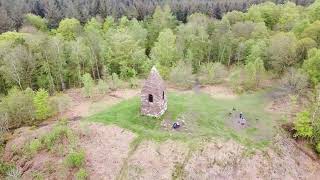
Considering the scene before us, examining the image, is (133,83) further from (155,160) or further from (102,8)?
(102,8)

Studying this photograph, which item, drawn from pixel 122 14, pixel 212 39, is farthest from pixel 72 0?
pixel 212 39

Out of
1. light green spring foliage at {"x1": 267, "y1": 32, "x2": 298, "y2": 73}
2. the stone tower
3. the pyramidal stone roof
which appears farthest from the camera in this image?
light green spring foliage at {"x1": 267, "y1": 32, "x2": 298, "y2": 73}

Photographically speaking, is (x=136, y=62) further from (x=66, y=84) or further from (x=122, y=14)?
(x=122, y=14)

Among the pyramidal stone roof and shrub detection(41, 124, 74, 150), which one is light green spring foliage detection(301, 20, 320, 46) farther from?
shrub detection(41, 124, 74, 150)

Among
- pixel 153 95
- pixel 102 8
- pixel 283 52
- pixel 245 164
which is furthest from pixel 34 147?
pixel 102 8

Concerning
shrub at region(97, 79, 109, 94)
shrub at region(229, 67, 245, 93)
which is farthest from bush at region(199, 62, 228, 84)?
shrub at region(97, 79, 109, 94)
